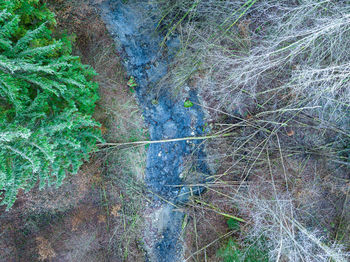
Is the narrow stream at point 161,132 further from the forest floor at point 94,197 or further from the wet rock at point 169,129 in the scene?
the forest floor at point 94,197

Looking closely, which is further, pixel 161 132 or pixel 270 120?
pixel 161 132

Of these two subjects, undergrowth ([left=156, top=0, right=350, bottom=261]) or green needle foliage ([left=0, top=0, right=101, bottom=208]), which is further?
undergrowth ([left=156, top=0, right=350, bottom=261])

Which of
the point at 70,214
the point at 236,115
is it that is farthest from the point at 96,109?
the point at 236,115

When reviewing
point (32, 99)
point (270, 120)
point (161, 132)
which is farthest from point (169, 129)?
point (32, 99)

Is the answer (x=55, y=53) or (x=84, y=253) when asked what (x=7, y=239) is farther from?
(x=55, y=53)

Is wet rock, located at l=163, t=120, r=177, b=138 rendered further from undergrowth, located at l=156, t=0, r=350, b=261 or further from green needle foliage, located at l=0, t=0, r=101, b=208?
green needle foliage, located at l=0, t=0, r=101, b=208

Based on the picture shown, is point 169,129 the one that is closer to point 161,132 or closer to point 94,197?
point 161,132

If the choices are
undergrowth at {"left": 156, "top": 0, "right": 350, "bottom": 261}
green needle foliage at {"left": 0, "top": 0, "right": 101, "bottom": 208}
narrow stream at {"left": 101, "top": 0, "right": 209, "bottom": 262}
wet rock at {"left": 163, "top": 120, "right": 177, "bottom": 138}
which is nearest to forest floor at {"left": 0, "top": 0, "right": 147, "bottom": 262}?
narrow stream at {"left": 101, "top": 0, "right": 209, "bottom": 262}
